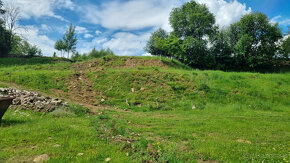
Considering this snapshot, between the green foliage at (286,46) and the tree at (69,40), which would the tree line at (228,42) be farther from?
the tree at (69,40)

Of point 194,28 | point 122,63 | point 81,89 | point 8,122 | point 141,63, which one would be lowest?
point 8,122

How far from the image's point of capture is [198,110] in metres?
12.2

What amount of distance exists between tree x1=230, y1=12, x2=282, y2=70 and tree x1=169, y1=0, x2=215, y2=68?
711 centimetres

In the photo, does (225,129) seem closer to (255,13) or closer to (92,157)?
(92,157)

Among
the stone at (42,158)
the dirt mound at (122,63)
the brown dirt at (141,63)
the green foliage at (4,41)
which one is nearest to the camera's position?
the stone at (42,158)

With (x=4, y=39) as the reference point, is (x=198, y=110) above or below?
below

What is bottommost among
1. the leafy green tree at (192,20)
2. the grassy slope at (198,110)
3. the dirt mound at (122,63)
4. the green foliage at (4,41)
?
the grassy slope at (198,110)

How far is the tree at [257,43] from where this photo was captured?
35.1 metres

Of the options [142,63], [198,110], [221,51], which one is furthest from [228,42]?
[198,110]

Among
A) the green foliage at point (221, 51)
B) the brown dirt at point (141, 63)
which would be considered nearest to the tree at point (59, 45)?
the brown dirt at point (141, 63)

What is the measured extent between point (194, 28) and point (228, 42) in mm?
10381

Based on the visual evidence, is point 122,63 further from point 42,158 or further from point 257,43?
point 257,43

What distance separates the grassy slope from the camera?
4.91 m

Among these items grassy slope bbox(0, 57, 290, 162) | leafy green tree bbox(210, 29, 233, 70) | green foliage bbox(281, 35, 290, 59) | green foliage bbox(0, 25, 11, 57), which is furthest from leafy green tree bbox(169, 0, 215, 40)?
green foliage bbox(0, 25, 11, 57)
